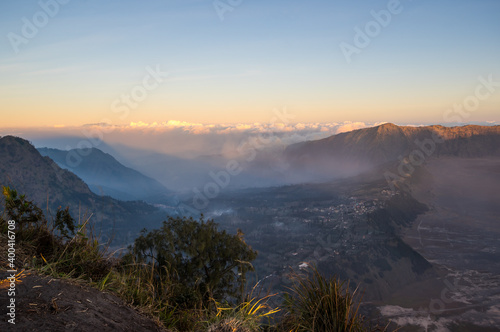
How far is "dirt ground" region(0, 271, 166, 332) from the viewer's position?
10.2ft

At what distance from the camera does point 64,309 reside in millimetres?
3395

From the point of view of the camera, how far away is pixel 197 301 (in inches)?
238

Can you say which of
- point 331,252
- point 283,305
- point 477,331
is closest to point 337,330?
point 283,305

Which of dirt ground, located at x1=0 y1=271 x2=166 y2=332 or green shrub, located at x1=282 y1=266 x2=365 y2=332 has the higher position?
dirt ground, located at x1=0 y1=271 x2=166 y2=332

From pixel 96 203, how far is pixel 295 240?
412ft

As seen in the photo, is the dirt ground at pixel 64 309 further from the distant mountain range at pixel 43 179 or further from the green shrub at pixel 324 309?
the distant mountain range at pixel 43 179

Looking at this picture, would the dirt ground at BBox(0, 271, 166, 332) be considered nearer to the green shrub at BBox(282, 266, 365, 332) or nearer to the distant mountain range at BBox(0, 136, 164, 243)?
the green shrub at BBox(282, 266, 365, 332)

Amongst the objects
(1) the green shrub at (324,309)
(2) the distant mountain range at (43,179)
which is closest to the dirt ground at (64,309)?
(1) the green shrub at (324,309)

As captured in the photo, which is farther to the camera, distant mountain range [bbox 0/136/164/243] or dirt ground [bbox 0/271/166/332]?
distant mountain range [bbox 0/136/164/243]

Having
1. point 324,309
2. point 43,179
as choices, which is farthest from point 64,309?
point 43,179

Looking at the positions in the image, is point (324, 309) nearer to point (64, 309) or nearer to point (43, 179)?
point (64, 309)

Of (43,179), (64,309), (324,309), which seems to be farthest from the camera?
(43,179)

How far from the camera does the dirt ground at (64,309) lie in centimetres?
310

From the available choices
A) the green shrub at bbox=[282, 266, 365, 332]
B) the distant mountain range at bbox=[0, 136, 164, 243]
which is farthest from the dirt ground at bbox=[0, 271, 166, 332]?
the distant mountain range at bbox=[0, 136, 164, 243]
